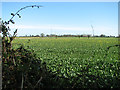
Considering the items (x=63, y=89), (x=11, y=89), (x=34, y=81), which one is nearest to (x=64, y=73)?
(x=63, y=89)

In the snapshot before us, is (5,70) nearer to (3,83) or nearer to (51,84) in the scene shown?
(3,83)

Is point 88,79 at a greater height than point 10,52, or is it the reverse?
point 10,52

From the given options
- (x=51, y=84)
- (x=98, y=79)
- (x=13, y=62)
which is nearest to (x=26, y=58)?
A: (x=13, y=62)

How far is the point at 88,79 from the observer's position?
4348 millimetres

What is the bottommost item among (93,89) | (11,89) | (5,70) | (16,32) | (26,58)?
(93,89)

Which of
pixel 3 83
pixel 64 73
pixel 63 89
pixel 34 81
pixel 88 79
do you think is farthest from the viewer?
pixel 64 73

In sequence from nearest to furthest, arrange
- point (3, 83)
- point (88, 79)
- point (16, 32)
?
1. point (3, 83)
2. point (16, 32)
3. point (88, 79)

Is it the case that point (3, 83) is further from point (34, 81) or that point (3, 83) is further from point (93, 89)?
point (93, 89)

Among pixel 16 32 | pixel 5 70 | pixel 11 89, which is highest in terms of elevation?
pixel 16 32

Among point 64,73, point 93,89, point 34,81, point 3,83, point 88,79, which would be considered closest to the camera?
point 3,83

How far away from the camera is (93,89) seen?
384 cm

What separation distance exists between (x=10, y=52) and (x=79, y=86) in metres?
2.25

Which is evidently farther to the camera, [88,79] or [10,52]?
[88,79]

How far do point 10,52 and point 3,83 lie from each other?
62cm
